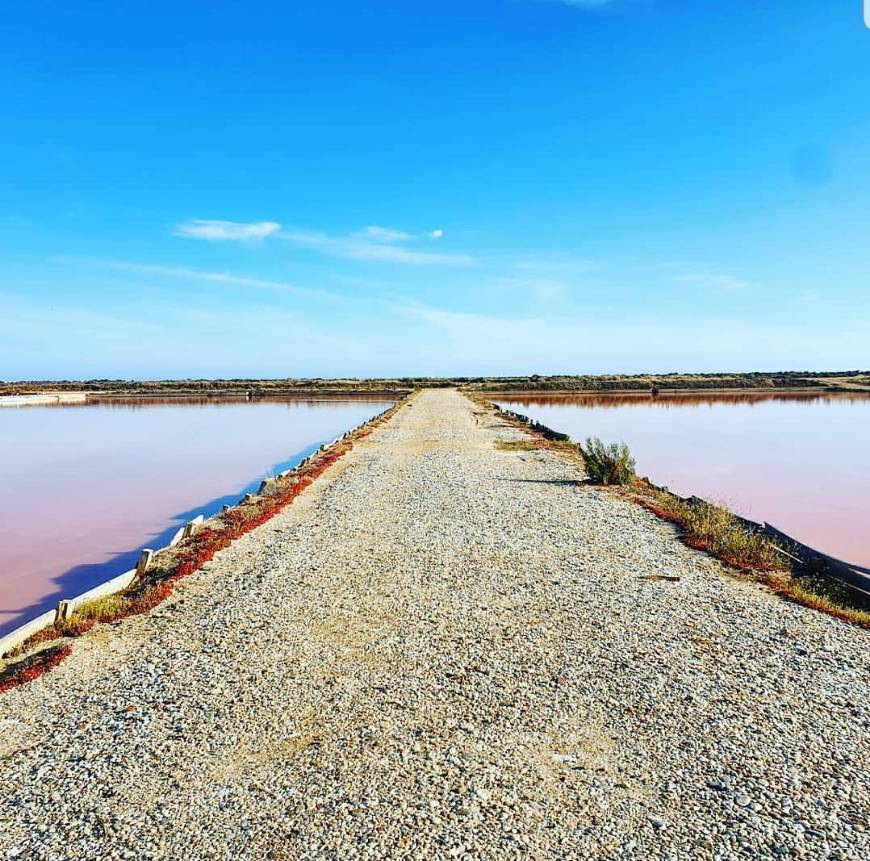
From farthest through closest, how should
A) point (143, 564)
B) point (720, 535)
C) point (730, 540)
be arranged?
point (720, 535) → point (730, 540) → point (143, 564)

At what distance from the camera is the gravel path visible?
3895mm

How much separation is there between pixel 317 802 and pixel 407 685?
5.25 ft

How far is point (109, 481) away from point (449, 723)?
1814 centimetres

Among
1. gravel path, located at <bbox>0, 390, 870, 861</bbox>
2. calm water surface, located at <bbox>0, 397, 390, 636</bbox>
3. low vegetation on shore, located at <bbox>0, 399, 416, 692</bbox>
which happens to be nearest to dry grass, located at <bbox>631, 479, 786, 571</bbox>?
gravel path, located at <bbox>0, 390, 870, 861</bbox>

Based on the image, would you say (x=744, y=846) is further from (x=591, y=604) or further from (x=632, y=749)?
(x=591, y=604)

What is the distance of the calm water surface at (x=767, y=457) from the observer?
46.4 ft

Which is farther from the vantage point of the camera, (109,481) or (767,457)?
(767,457)

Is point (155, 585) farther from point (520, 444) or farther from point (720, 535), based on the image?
point (520, 444)

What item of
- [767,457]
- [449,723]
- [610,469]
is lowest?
[767,457]

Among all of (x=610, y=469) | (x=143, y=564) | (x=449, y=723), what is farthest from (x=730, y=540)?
(x=143, y=564)

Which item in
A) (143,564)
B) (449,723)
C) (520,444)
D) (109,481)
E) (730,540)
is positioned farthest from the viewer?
(520,444)

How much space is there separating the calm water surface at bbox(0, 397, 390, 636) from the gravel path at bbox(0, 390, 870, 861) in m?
3.81

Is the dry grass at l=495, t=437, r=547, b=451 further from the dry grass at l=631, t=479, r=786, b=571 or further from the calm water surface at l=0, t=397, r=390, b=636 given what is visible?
the dry grass at l=631, t=479, r=786, b=571

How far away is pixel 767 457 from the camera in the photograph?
23.5 meters
